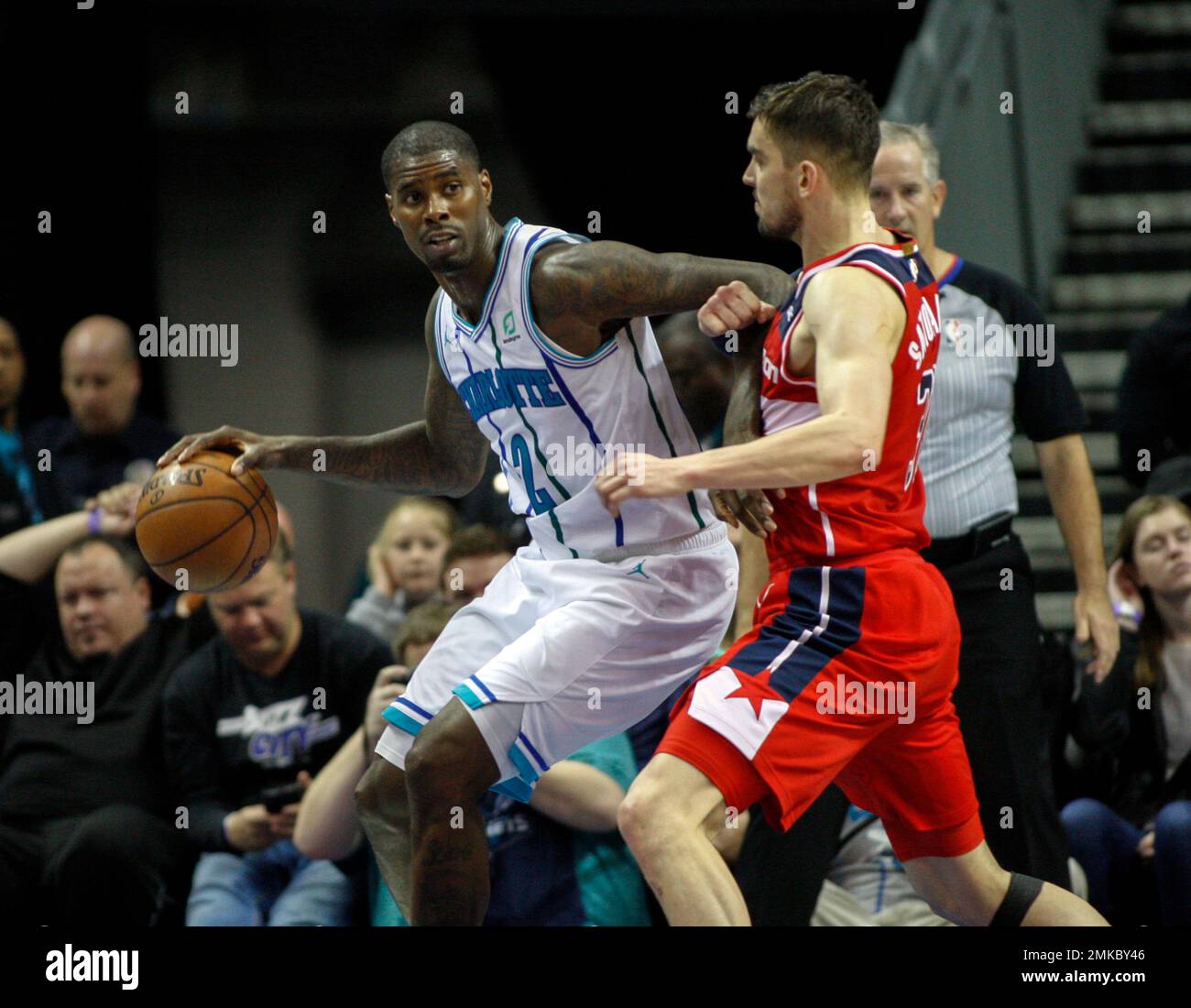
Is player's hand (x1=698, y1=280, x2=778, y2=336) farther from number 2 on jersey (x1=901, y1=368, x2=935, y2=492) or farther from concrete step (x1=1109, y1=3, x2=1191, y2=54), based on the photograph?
concrete step (x1=1109, y1=3, x2=1191, y2=54)

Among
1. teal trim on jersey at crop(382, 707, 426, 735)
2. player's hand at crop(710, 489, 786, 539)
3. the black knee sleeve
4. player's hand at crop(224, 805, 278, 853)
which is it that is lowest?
player's hand at crop(224, 805, 278, 853)

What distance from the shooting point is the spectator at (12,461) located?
5.91 meters

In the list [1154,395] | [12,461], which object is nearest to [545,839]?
[12,461]

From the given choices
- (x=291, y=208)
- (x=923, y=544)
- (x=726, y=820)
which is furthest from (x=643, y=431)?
(x=291, y=208)

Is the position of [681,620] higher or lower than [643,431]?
lower

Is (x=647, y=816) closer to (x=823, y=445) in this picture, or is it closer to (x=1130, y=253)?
(x=823, y=445)

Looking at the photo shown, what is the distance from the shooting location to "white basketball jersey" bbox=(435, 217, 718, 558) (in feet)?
12.0

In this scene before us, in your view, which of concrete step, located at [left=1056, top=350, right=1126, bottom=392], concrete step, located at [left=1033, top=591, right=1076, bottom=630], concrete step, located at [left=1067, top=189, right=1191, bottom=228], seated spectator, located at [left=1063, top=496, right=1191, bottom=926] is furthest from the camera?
concrete step, located at [left=1067, top=189, right=1191, bottom=228]

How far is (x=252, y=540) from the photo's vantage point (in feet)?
12.8

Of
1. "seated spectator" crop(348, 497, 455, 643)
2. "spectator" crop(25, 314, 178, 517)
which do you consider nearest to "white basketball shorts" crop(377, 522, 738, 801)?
"seated spectator" crop(348, 497, 455, 643)

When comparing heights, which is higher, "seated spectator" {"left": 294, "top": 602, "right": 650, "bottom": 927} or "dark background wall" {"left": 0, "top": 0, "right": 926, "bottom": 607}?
"dark background wall" {"left": 0, "top": 0, "right": 926, "bottom": 607}

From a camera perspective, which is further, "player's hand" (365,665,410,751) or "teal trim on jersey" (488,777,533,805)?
"player's hand" (365,665,410,751)
